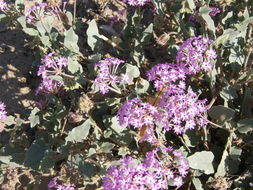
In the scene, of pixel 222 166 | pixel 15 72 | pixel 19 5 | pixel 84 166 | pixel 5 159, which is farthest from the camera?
pixel 15 72

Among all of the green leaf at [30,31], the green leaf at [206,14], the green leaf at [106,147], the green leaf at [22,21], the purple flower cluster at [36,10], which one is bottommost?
the green leaf at [106,147]

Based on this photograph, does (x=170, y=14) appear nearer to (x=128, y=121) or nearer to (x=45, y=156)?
(x=128, y=121)

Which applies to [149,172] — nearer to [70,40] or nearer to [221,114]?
[221,114]

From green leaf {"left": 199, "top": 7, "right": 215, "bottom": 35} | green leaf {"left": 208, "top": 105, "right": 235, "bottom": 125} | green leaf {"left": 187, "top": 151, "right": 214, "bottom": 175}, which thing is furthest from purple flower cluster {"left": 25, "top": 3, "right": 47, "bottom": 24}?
green leaf {"left": 187, "top": 151, "right": 214, "bottom": 175}

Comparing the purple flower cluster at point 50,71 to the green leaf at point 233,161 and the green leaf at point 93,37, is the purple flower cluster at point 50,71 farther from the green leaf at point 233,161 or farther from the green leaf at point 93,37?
the green leaf at point 233,161

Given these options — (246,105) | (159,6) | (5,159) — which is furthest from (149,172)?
(159,6)

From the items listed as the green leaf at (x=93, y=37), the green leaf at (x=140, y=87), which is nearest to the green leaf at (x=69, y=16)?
the green leaf at (x=93, y=37)

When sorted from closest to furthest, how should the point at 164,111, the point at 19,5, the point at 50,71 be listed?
the point at 164,111 → the point at 50,71 → the point at 19,5

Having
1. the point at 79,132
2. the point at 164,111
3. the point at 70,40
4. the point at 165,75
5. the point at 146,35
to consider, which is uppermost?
the point at 146,35
